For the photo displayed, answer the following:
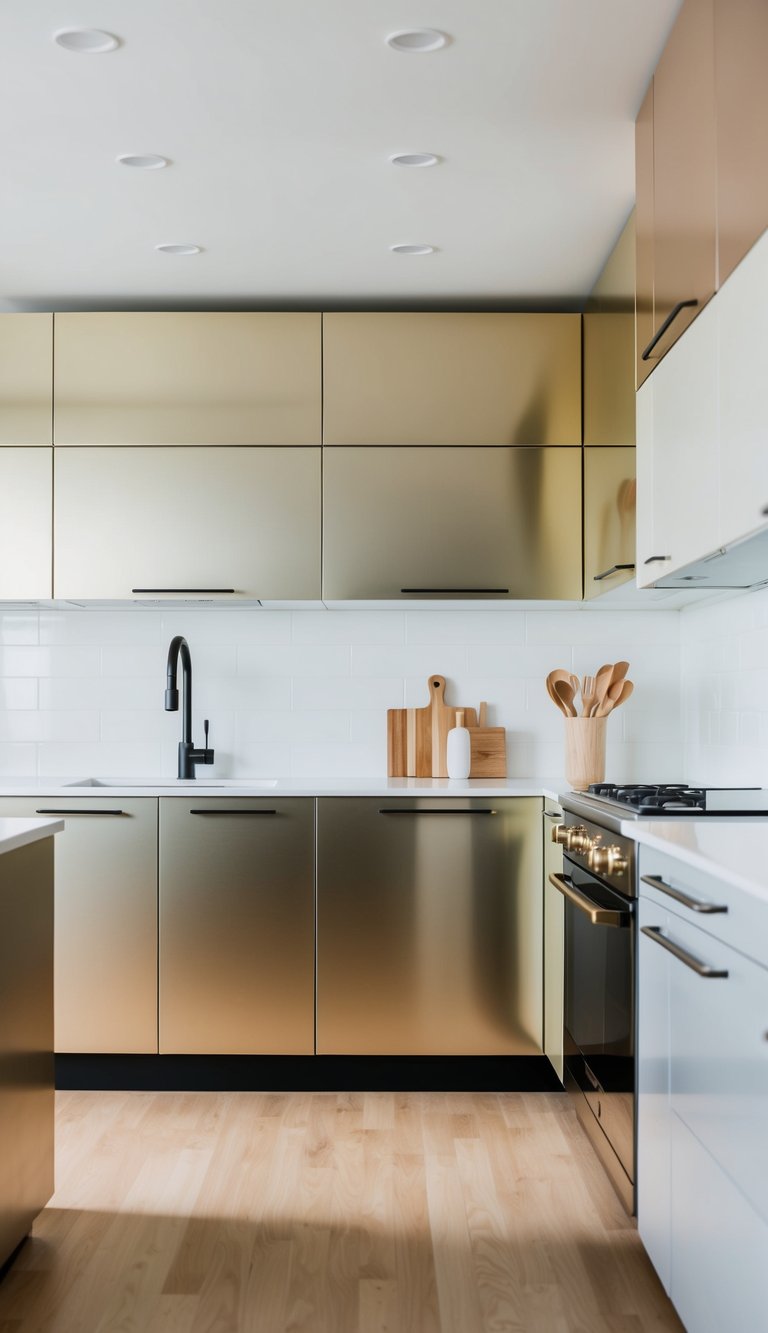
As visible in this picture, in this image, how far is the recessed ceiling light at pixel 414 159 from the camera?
2.72 m

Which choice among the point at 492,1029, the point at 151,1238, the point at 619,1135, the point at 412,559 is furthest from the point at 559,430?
the point at 151,1238

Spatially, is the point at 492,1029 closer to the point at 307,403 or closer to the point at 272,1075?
the point at 272,1075

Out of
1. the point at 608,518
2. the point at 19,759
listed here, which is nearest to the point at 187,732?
the point at 19,759

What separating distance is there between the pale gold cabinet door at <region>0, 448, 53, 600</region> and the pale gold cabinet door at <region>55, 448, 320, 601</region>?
39mm

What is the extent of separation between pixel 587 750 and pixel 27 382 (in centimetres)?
220

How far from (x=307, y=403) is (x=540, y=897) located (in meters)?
1.75

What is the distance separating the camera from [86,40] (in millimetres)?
2244

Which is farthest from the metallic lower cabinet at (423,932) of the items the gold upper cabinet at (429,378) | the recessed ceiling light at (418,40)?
the recessed ceiling light at (418,40)

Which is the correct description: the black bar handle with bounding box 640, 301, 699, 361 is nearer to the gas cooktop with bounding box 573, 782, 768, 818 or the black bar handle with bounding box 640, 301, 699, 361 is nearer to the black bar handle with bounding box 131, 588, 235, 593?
the gas cooktop with bounding box 573, 782, 768, 818

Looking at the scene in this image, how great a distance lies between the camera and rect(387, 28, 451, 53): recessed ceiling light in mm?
2219

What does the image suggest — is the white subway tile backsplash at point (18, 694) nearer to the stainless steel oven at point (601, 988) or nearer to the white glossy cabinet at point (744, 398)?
the stainless steel oven at point (601, 988)

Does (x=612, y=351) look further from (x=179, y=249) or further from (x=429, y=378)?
(x=179, y=249)

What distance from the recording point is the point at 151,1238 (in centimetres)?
241

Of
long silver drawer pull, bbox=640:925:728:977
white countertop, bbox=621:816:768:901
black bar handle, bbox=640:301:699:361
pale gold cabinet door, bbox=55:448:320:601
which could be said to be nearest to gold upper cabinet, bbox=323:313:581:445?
pale gold cabinet door, bbox=55:448:320:601
